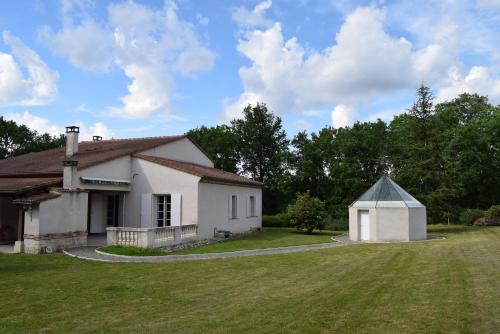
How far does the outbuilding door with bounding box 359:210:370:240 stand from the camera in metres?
23.8

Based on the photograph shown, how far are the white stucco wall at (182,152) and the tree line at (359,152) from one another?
50.5ft

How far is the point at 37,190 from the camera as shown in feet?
56.8

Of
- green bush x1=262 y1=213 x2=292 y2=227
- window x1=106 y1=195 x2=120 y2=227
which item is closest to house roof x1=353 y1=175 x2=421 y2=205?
green bush x1=262 y1=213 x2=292 y2=227

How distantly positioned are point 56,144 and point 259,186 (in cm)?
3143

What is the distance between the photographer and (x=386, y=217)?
23.3 meters

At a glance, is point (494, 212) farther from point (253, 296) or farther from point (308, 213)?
point (253, 296)

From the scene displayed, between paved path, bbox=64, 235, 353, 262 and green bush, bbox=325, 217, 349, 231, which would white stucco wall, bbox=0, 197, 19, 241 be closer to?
paved path, bbox=64, 235, 353, 262

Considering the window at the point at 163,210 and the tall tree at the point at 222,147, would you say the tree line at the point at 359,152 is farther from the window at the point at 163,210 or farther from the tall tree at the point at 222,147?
the window at the point at 163,210

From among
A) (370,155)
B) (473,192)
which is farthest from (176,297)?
(473,192)

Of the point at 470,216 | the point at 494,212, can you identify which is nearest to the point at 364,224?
the point at 494,212

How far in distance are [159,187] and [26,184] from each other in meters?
5.97

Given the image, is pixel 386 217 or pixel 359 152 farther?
pixel 359 152

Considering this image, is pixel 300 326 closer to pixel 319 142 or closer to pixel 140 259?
pixel 140 259

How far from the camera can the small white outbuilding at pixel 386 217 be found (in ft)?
76.1
